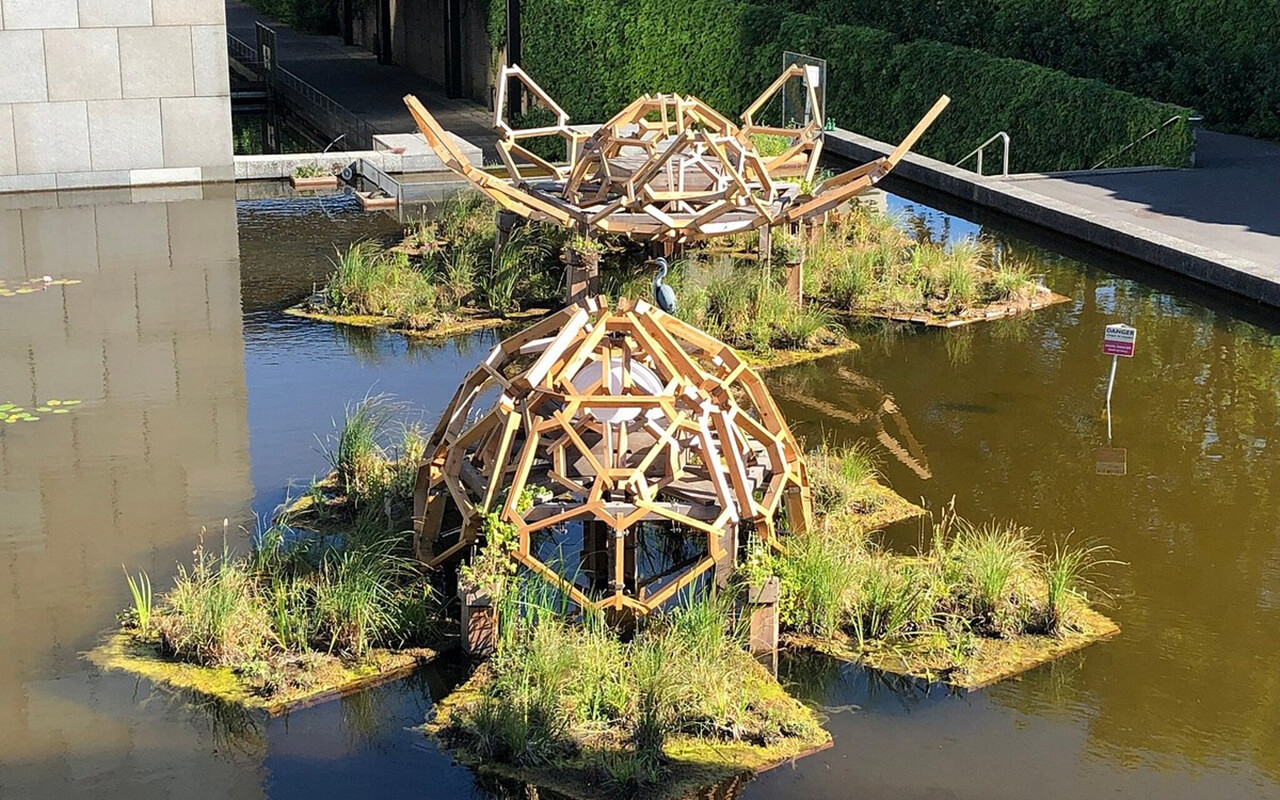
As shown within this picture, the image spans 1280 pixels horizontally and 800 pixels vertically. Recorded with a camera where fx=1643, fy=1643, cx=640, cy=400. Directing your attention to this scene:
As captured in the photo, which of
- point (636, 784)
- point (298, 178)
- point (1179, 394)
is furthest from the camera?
point (298, 178)

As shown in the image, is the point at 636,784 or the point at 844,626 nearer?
the point at 636,784

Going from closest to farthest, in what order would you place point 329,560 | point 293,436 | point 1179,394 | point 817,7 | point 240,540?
point 329,560, point 240,540, point 293,436, point 1179,394, point 817,7

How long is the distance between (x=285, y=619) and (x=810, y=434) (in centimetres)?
435

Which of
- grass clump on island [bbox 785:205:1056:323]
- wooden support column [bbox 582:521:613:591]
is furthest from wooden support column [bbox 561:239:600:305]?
wooden support column [bbox 582:521:613:591]

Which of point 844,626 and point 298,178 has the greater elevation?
point 298,178

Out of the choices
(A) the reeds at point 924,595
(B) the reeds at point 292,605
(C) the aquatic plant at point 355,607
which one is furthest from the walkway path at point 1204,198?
(C) the aquatic plant at point 355,607

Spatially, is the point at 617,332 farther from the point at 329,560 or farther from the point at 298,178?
the point at 298,178

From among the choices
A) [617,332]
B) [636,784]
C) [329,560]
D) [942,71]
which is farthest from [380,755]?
[942,71]

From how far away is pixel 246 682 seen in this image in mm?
7285

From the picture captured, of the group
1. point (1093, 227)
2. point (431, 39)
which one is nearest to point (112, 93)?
point (1093, 227)

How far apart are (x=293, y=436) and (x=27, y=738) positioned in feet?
12.5

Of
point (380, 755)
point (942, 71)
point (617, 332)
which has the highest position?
point (942, 71)

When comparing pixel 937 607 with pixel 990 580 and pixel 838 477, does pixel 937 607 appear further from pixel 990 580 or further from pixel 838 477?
pixel 838 477

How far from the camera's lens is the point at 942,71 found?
2239 centimetres
